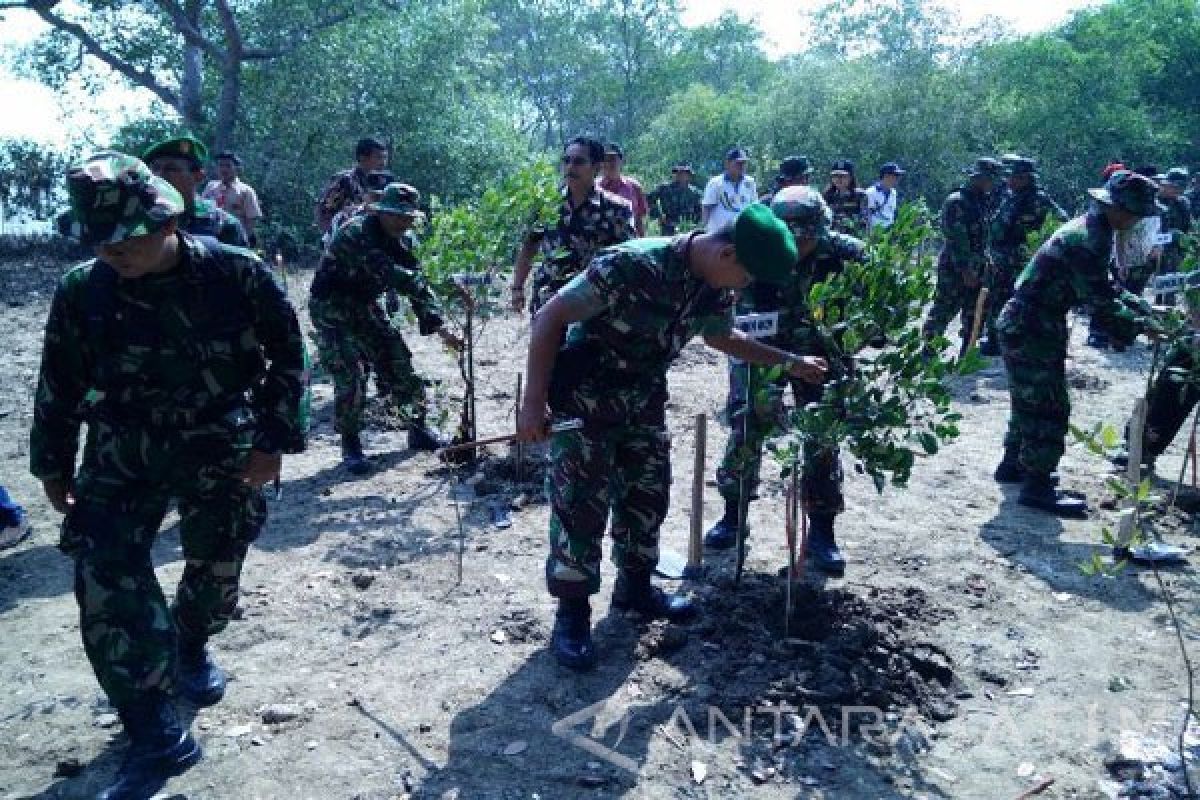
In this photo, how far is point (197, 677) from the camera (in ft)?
10.8

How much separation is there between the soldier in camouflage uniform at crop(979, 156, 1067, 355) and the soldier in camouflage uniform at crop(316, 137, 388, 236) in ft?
17.8

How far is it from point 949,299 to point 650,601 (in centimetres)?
598

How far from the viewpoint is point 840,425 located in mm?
3322

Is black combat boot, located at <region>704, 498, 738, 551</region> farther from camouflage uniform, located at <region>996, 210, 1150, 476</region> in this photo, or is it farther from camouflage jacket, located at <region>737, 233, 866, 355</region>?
camouflage uniform, located at <region>996, 210, 1150, 476</region>

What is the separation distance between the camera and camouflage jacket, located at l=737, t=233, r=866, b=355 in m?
4.12

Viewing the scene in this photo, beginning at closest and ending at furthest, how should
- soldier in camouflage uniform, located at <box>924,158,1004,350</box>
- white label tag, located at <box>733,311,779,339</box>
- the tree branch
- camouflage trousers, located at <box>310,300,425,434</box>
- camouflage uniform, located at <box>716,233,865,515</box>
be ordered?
white label tag, located at <box>733,311,779,339</box>
camouflage uniform, located at <box>716,233,865,515</box>
camouflage trousers, located at <box>310,300,425,434</box>
soldier in camouflage uniform, located at <box>924,158,1004,350</box>
the tree branch

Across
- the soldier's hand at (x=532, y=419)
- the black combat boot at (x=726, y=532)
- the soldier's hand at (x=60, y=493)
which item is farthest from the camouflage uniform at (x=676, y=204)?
the soldier's hand at (x=60, y=493)

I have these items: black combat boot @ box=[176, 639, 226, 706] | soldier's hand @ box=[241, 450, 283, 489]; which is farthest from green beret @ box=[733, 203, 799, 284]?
black combat boot @ box=[176, 639, 226, 706]

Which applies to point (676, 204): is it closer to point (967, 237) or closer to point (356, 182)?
point (967, 237)

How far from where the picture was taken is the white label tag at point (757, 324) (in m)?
3.61

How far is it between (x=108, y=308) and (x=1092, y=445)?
2947 mm

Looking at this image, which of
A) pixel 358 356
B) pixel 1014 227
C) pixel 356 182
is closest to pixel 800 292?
pixel 358 356

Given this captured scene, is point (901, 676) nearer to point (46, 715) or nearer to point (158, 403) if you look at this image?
point (158, 403)

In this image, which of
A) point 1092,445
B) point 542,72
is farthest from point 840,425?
point 542,72
